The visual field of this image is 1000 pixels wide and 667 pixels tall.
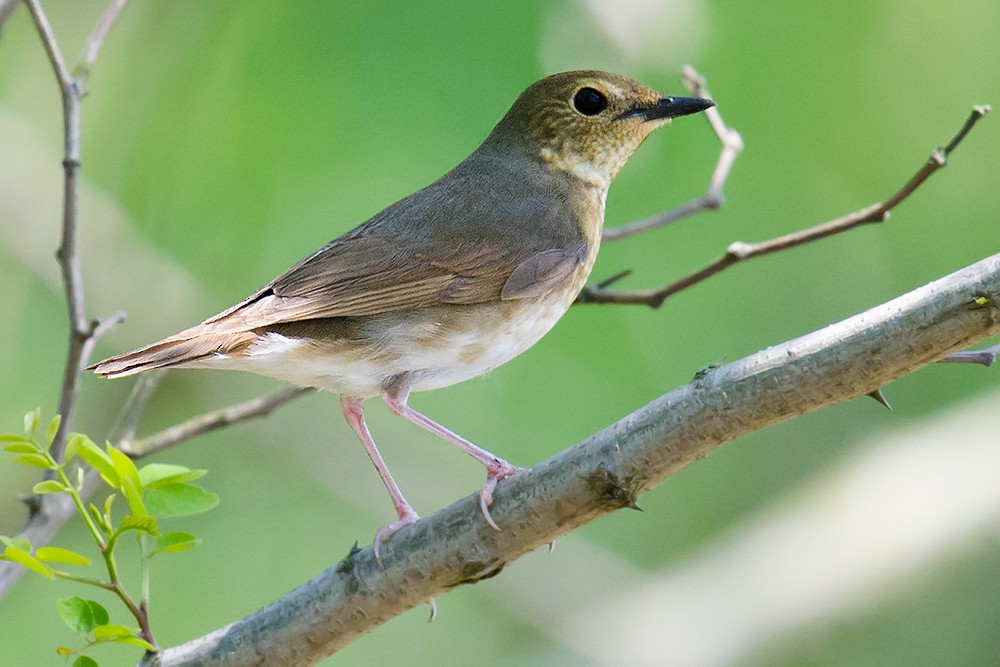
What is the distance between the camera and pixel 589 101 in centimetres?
531

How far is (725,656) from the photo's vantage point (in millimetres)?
6992

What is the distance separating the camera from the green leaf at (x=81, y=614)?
9.14ft

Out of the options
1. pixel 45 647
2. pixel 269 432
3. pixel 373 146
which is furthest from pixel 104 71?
pixel 45 647

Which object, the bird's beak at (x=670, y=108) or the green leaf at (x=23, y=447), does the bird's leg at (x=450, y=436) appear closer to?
the green leaf at (x=23, y=447)

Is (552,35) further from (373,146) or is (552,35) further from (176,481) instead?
(176,481)

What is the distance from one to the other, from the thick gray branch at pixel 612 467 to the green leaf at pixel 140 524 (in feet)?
2.17

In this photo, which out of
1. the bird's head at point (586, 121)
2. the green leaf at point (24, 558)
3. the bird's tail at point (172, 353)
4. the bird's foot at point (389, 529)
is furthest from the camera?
the bird's head at point (586, 121)

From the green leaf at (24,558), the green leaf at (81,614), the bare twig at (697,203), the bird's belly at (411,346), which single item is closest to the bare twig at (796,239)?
the bare twig at (697,203)

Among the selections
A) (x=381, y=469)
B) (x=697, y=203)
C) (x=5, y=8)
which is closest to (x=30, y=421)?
(x=5, y=8)

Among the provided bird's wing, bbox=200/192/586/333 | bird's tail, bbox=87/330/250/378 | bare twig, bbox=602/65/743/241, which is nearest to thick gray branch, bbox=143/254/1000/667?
bird's tail, bbox=87/330/250/378

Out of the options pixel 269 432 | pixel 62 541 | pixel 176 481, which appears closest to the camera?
pixel 176 481

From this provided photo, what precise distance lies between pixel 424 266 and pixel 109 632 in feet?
7.38

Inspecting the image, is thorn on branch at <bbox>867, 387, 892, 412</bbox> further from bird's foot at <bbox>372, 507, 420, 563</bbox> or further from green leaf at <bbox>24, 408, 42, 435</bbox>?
green leaf at <bbox>24, 408, 42, 435</bbox>

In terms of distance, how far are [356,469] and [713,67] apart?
3556 mm
